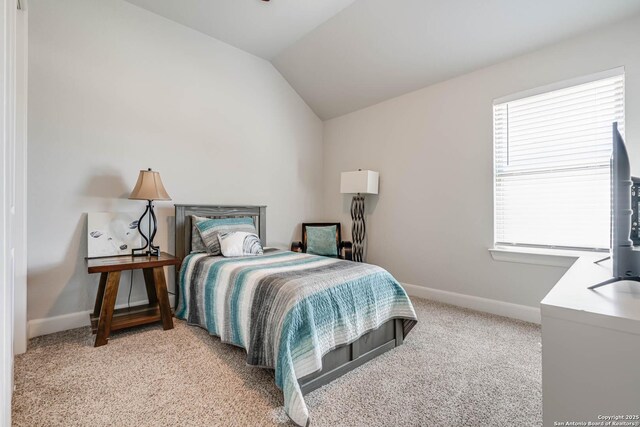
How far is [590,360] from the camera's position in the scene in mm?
773

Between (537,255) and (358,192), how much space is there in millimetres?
2031

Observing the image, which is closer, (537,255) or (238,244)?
(537,255)

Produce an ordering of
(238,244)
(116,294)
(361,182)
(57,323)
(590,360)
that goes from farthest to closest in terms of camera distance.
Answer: (361,182) → (238,244) → (57,323) → (116,294) → (590,360)

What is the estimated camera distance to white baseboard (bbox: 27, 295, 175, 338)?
238 centimetres

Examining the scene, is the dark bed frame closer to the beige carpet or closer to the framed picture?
the beige carpet

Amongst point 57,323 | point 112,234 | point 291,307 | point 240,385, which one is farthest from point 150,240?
point 291,307

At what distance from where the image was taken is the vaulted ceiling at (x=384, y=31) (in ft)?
7.92

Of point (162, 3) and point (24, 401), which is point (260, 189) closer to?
point (162, 3)

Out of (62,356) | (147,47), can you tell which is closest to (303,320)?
(62,356)

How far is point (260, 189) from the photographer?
390 centimetres

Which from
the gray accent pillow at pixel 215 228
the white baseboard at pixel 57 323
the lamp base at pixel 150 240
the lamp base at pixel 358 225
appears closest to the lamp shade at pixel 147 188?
the lamp base at pixel 150 240

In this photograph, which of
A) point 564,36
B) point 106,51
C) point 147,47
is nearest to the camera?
point 564,36

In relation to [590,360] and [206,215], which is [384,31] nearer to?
[206,215]

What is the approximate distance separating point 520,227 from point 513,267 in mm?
410
